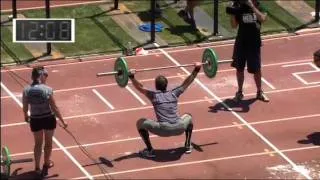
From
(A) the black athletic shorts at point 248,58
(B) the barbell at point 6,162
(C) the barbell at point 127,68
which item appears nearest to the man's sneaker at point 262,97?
(A) the black athletic shorts at point 248,58

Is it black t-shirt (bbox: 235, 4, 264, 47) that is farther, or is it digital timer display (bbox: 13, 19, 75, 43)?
black t-shirt (bbox: 235, 4, 264, 47)

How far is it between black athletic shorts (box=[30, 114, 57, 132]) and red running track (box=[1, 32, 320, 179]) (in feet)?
2.95

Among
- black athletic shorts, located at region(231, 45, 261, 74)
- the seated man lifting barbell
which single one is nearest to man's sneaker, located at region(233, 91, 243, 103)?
black athletic shorts, located at region(231, 45, 261, 74)

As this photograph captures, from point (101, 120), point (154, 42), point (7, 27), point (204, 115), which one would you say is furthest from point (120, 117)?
point (7, 27)

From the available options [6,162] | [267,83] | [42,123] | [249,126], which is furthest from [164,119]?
[267,83]

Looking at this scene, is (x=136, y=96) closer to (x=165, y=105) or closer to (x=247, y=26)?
(x=247, y=26)

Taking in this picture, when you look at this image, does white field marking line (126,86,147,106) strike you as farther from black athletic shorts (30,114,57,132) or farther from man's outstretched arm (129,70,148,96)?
black athletic shorts (30,114,57,132)

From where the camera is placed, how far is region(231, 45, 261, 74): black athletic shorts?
16.0 m

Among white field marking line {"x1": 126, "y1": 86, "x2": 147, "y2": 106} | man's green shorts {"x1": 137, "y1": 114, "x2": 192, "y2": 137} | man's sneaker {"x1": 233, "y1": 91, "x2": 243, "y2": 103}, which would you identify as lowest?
white field marking line {"x1": 126, "y1": 86, "x2": 147, "y2": 106}

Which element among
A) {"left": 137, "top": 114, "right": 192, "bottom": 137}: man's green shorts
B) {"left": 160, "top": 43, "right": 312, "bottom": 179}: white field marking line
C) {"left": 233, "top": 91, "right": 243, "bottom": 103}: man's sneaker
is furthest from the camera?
{"left": 233, "top": 91, "right": 243, "bottom": 103}: man's sneaker

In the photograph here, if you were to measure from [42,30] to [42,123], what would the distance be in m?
2.34

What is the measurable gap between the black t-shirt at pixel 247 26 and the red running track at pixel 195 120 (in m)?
1.19

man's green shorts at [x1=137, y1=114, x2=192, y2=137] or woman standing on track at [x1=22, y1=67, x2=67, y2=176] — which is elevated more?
woman standing on track at [x1=22, y1=67, x2=67, y2=176]

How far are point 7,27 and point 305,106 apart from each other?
7395mm
